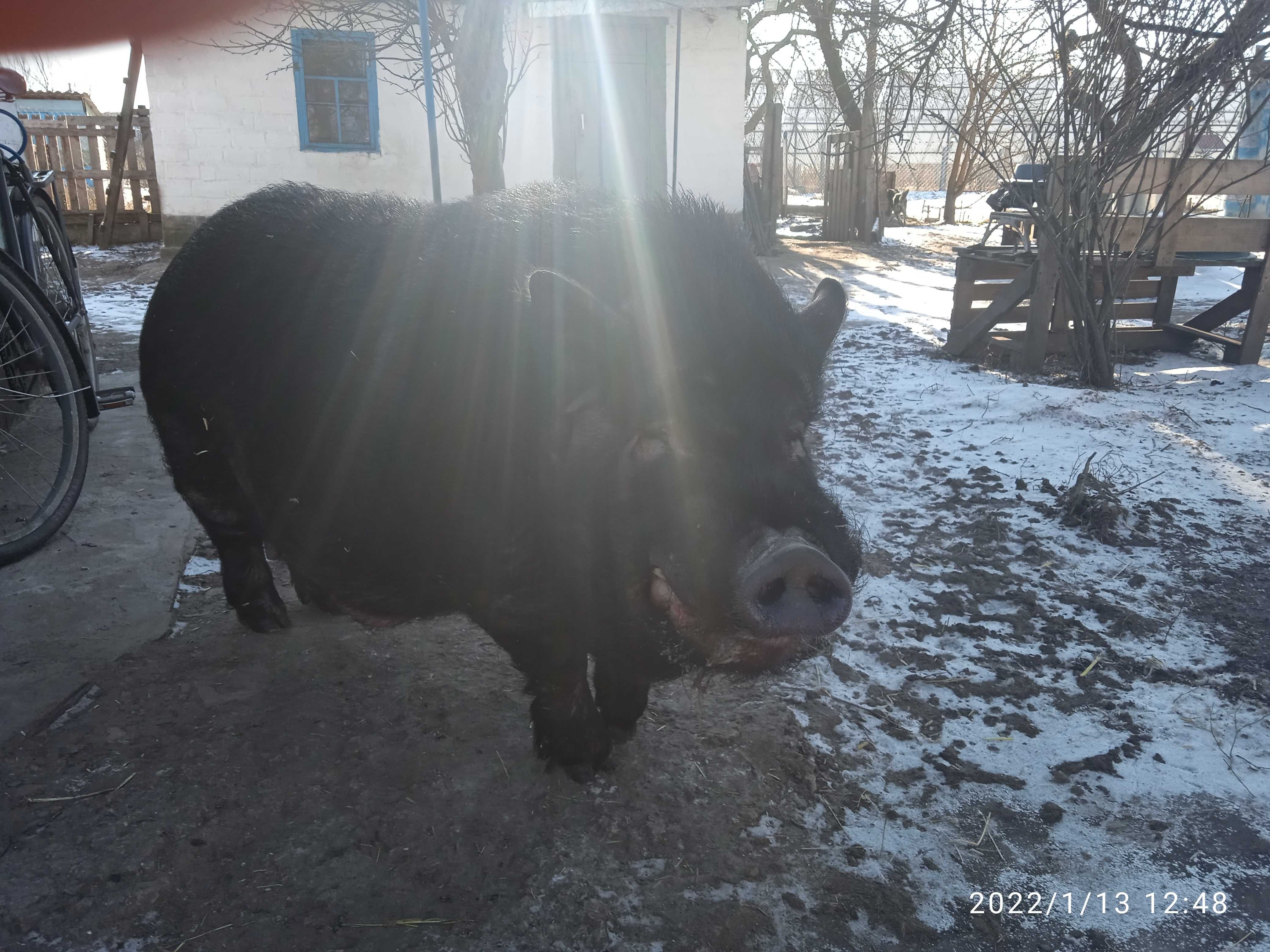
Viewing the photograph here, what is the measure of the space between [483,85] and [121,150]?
10132 mm

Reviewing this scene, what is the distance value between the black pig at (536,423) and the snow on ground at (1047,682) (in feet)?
2.30

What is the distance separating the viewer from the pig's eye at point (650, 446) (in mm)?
1815

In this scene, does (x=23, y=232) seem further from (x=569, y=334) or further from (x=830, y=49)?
(x=830, y=49)

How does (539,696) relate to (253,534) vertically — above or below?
below

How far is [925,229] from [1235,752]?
1740cm

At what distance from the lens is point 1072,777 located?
2.29m

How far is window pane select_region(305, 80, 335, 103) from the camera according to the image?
35.7 ft

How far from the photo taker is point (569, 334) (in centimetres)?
184

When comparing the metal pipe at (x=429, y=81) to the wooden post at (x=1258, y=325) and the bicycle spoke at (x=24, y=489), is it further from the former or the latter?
the wooden post at (x=1258, y=325)

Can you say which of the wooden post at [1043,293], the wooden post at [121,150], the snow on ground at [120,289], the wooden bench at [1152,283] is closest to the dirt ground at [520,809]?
the wooden post at [1043,293]

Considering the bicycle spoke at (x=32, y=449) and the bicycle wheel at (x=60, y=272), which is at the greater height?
the bicycle wheel at (x=60, y=272)

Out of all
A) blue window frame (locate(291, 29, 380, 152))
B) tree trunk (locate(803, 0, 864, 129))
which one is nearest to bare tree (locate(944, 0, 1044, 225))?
tree trunk (locate(803, 0, 864, 129))

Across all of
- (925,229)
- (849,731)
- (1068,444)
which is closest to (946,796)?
(849,731)

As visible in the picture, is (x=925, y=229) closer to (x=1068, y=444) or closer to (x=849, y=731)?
(x=1068, y=444)
